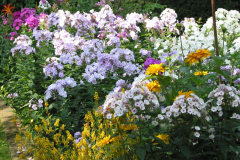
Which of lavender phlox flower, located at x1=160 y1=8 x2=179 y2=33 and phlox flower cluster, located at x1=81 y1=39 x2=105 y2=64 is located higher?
lavender phlox flower, located at x1=160 y1=8 x2=179 y2=33

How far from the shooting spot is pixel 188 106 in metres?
1.94

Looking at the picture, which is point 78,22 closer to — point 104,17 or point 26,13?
point 104,17

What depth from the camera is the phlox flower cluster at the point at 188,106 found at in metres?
1.93

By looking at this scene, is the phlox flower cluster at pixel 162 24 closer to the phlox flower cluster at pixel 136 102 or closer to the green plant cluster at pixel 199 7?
the phlox flower cluster at pixel 136 102

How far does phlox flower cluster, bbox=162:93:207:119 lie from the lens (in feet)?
6.33

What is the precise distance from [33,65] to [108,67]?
148cm

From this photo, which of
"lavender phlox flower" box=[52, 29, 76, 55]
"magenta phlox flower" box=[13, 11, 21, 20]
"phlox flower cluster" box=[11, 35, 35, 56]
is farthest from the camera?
"magenta phlox flower" box=[13, 11, 21, 20]

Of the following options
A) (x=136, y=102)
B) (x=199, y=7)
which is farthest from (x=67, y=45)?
(x=199, y=7)

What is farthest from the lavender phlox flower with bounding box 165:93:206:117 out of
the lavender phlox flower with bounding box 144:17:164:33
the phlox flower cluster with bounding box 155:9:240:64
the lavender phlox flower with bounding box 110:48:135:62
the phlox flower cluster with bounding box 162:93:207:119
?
the lavender phlox flower with bounding box 144:17:164:33

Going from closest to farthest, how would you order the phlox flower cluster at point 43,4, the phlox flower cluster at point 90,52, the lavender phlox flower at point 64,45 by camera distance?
the phlox flower cluster at point 90,52 → the lavender phlox flower at point 64,45 → the phlox flower cluster at point 43,4

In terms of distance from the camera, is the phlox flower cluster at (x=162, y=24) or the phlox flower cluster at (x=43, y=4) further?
the phlox flower cluster at (x=43, y=4)

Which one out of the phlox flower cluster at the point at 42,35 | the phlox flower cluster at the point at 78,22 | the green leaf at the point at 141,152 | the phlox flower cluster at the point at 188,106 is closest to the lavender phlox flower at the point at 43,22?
the phlox flower cluster at the point at 78,22

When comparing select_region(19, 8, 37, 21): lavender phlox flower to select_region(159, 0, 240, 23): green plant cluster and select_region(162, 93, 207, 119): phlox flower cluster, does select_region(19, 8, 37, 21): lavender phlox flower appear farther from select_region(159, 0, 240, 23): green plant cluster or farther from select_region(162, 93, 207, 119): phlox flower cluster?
select_region(162, 93, 207, 119): phlox flower cluster

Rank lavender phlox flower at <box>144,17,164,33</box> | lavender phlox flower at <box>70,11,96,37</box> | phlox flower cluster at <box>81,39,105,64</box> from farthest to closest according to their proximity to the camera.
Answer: lavender phlox flower at <box>144,17,164,33</box> < lavender phlox flower at <box>70,11,96,37</box> < phlox flower cluster at <box>81,39,105,64</box>
